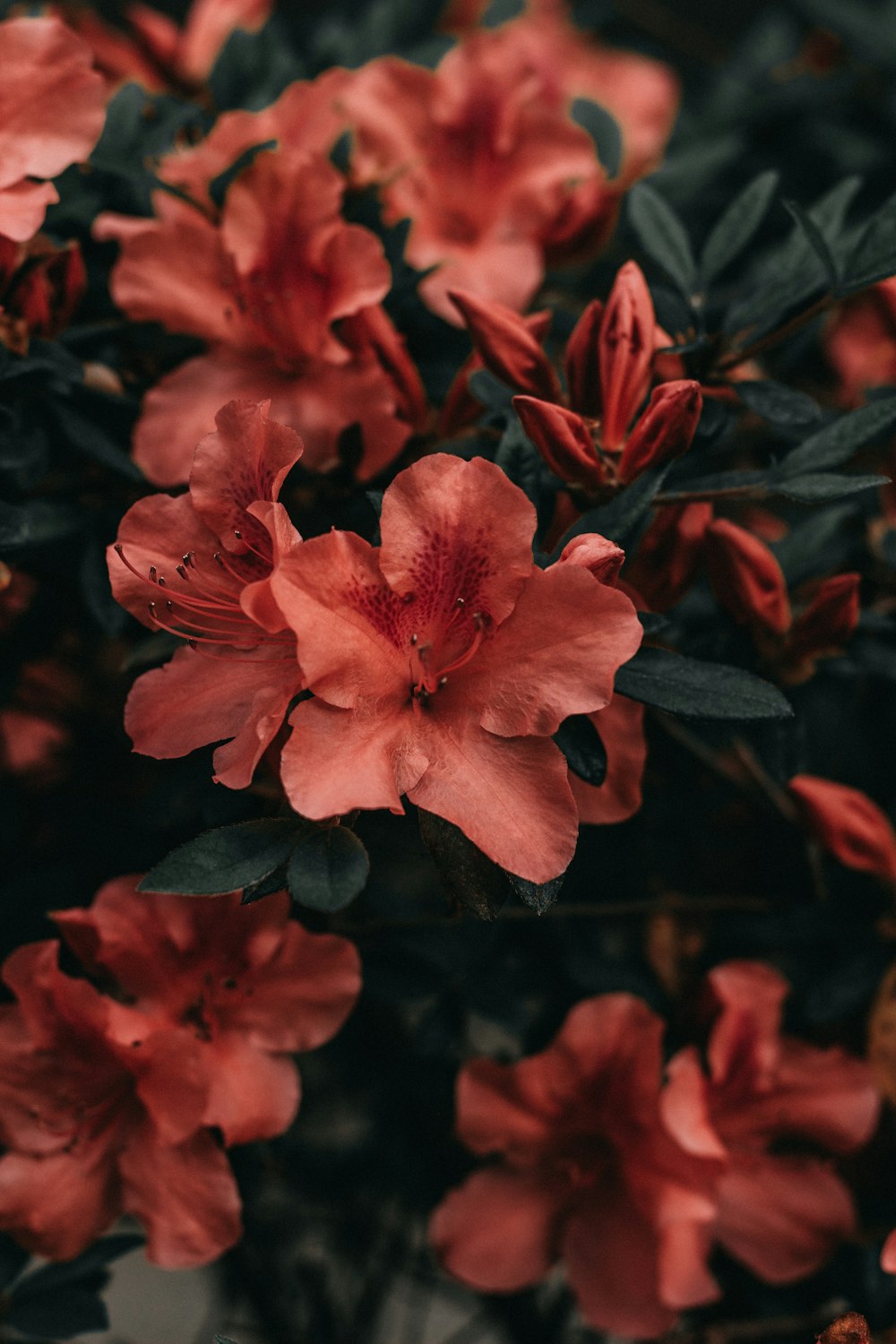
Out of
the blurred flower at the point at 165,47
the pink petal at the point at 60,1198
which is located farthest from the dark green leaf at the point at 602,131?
the pink petal at the point at 60,1198

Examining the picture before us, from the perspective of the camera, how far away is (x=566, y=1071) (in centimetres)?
105

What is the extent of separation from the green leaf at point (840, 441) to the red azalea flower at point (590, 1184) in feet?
1.49

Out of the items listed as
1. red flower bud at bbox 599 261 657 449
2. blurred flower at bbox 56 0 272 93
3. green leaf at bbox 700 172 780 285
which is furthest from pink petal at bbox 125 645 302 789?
blurred flower at bbox 56 0 272 93

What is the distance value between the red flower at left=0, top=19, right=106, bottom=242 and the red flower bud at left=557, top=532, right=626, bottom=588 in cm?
51

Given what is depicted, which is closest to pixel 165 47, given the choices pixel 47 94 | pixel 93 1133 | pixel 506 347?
pixel 47 94

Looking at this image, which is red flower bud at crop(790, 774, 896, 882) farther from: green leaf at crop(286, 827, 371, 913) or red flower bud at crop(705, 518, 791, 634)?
green leaf at crop(286, 827, 371, 913)

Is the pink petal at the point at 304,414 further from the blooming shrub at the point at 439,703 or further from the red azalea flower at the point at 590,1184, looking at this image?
the red azalea flower at the point at 590,1184

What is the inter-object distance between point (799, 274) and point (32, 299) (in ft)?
2.00

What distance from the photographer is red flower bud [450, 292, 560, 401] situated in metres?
0.87

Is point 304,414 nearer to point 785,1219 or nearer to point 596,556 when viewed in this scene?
point 596,556

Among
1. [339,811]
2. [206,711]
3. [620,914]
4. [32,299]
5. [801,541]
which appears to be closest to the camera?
[339,811]

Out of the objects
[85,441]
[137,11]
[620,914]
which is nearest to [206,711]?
[85,441]

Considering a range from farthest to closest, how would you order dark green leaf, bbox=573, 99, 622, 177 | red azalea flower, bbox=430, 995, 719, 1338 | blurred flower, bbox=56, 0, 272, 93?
1. blurred flower, bbox=56, 0, 272, 93
2. dark green leaf, bbox=573, 99, 622, 177
3. red azalea flower, bbox=430, 995, 719, 1338

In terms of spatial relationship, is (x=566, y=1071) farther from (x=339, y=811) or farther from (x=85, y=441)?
(x=85, y=441)
